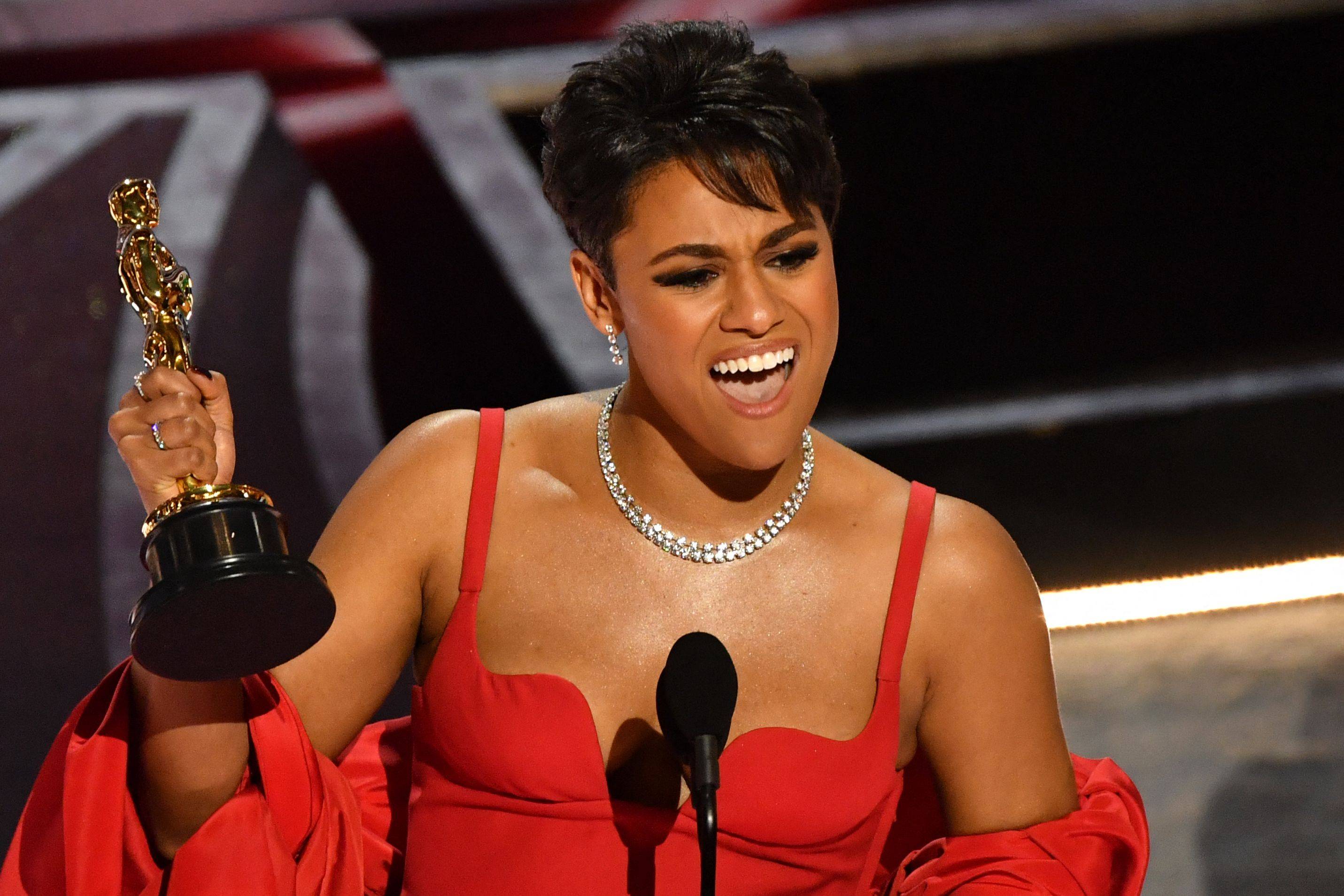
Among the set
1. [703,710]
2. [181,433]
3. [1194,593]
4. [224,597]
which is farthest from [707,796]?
[1194,593]

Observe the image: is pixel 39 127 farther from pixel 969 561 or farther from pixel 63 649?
pixel 969 561

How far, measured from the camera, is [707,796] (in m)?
1.09

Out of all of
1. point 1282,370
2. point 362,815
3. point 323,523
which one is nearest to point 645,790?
point 362,815

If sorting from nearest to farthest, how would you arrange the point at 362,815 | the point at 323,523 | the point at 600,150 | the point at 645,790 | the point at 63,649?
the point at 600,150 < the point at 645,790 < the point at 362,815 < the point at 63,649 < the point at 323,523

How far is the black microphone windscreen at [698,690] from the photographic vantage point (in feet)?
3.61

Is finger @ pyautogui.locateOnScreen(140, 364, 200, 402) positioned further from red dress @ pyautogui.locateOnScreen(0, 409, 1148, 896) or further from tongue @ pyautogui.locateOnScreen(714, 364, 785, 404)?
tongue @ pyautogui.locateOnScreen(714, 364, 785, 404)

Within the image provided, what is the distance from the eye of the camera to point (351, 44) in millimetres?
Answer: 3203

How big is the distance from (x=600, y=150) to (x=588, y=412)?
393mm

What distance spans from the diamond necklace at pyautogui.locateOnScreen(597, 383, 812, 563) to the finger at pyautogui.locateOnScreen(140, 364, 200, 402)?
586 millimetres

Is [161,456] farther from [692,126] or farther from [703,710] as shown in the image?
[692,126]

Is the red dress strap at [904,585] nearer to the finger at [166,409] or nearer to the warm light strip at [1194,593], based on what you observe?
the finger at [166,409]

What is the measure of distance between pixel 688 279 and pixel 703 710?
539mm

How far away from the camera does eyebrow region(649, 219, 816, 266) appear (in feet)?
4.79

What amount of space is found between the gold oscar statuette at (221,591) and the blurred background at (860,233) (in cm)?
196
